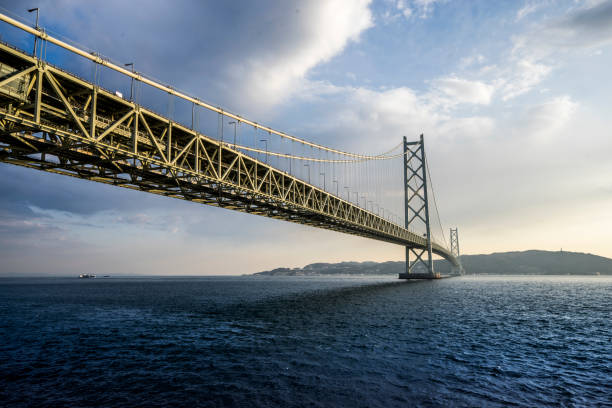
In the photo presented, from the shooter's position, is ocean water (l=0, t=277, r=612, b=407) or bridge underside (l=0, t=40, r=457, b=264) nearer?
ocean water (l=0, t=277, r=612, b=407)

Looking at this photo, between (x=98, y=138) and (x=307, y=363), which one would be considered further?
(x=98, y=138)

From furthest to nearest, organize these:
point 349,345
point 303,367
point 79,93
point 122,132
A: point 122,132 → point 79,93 → point 349,345 → point 303,367

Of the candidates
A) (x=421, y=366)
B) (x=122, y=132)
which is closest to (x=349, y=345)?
(x=421, y=366)

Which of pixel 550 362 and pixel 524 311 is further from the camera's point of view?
pixel 524 311

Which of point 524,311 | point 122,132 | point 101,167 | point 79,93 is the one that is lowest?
point 524,311

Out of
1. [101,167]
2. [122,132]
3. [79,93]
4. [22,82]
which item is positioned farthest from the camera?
[101,167]

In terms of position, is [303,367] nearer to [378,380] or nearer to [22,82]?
[378,380]

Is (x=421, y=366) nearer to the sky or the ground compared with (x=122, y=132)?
nearer to the ground

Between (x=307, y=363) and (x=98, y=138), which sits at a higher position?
(x=98, y=138)

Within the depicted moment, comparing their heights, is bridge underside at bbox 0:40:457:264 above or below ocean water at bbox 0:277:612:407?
above

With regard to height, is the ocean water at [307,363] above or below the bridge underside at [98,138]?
below

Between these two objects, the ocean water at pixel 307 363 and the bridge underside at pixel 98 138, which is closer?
the ocean water at pixel 307 363
